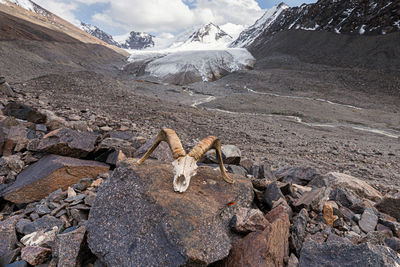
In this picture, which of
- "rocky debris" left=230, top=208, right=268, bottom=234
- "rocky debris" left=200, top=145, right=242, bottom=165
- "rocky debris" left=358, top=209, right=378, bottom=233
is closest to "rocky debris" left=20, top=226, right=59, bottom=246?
"rocky debris" left=230, top=208, right=268, bottom=234

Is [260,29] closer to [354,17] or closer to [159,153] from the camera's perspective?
[354,17]

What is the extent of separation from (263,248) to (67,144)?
4429mm

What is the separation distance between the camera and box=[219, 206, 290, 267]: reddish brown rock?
2422mm

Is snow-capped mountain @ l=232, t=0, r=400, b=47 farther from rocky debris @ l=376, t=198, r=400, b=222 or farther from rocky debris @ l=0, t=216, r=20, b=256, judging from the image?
rocky debris @ l=0, t=216, r=20, b=256

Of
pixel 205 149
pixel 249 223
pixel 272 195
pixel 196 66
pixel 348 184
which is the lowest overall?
pixel 348 184

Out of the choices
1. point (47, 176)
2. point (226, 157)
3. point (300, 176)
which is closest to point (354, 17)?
point (300, 176)

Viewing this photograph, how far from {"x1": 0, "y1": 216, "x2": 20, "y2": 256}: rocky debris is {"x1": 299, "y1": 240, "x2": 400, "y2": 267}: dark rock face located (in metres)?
3.50

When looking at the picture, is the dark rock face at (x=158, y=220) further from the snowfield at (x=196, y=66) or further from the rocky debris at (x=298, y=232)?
the snowfield at (x=196, y=66)

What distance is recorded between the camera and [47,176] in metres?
4.11

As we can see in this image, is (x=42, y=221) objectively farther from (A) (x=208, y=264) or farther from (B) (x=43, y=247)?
(A) (x=208, y=264)

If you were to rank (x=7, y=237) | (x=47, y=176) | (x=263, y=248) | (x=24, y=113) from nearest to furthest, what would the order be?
1. (x=263, y=248)
2. (x=7, y=237)
3. (x=47, y=176)
4. (x=24, y=113)

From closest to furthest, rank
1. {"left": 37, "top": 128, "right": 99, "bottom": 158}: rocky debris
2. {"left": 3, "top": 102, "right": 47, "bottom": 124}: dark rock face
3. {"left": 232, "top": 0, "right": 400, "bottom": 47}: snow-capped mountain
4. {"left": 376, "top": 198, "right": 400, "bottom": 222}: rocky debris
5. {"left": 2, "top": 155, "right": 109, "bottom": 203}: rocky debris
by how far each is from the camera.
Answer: {"left": 376, "top": 198, "right": 400, "bottom": 222}: rocky debris
{"left": 2, "top": 155, "right": 109, "bottom": 203}: rocky debris
{"left": 37, "top": 128, "right": 99, "bottom": 158}: rocky debris
{"left": 3, "top": 102, "right": 47, "bottom": 124}: dark rock face
{"left": 232, "top": 0, "right": 400, "bottom": 47}: snow-capped mountain

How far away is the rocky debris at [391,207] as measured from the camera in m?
3.83

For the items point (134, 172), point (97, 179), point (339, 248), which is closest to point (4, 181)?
point (97, 179)
